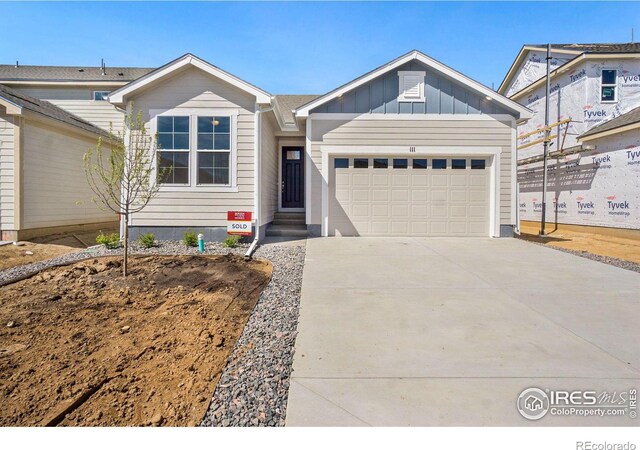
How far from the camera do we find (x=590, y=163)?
11859 mm

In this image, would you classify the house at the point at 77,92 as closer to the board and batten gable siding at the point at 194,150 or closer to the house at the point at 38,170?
the house at the point at 38,170

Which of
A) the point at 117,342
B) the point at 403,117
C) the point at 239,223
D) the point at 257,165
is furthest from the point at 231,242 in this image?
the point at 403,117

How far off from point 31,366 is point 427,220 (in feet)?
29.7

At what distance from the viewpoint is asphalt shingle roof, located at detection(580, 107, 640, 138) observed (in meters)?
10.4

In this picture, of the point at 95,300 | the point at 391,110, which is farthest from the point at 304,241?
the point at 95,300

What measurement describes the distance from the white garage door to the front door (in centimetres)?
262

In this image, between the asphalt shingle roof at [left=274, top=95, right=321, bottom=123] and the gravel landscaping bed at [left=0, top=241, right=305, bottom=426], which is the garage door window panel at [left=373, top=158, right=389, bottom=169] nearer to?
the asphalt shingle roof at [left=274, top=95, right=321, bottom=123]

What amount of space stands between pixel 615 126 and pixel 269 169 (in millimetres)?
11295

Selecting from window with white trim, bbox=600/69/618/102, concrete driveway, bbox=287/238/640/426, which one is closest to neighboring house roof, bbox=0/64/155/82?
concrete driveway, bbox=287/238/640/426

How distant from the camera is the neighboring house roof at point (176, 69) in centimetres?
797

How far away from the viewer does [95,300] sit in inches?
168

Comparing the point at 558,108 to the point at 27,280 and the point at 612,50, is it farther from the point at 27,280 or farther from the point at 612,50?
the point at 27,280

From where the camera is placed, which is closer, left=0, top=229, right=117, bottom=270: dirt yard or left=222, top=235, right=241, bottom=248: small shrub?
left=0, top=229, right=117, bottom=270: dirt yard

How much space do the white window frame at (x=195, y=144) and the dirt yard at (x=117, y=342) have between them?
A: 3300mm
